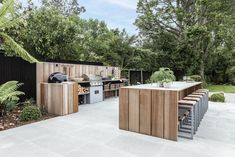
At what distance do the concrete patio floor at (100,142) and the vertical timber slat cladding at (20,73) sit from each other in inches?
67.5

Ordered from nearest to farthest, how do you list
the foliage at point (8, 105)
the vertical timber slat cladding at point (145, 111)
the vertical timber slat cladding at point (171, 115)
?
the vertical timber slat cladding at point (171, 115) < the vertical timber slat cladding at point (145, 111) < the foliage at point (8, 105)

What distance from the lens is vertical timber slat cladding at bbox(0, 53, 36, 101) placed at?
570cm

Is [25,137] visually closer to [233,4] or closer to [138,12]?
[138,12]

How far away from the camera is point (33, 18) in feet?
25.6

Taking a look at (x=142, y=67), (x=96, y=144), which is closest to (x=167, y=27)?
(x=142, y=67)

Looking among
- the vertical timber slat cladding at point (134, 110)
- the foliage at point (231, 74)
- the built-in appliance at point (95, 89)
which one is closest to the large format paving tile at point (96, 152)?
the vertical timber slat cladding at point (134, 110)

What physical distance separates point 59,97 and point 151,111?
2971 mm

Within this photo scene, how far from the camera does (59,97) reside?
5750 millimetres

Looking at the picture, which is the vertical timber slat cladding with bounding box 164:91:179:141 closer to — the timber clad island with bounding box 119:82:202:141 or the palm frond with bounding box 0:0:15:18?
the timber clad island with bounding box 119:82:202:141

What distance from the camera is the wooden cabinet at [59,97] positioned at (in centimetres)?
573

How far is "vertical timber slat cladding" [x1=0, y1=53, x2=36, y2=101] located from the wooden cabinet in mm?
475

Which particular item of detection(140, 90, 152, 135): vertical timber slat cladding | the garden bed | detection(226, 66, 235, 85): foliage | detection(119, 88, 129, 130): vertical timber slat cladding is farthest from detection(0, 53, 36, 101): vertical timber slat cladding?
detection(226, 66, 235, 85): foliage

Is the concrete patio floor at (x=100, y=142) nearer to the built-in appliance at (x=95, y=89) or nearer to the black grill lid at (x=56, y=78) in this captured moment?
Answer: the black grill lid at (x=56, y=78)

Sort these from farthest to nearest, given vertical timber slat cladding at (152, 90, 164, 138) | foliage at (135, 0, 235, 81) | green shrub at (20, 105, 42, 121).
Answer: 1. foliage at (135, 0, 235, 81)
2. green shrub at (20, 105, 42, 121)
3. vertical timber slat cladding at (152, 90, 164, 138)
